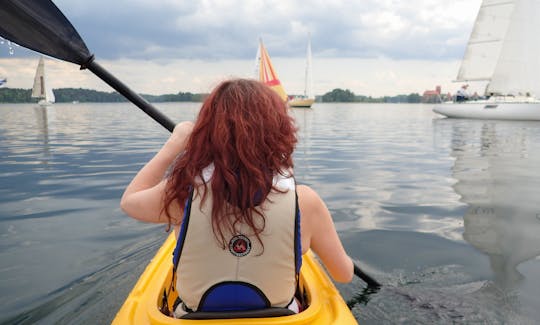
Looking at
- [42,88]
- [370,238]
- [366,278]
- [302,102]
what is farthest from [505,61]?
[42,88]

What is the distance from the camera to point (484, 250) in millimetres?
4777

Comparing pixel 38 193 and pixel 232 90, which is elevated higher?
pixel 232 90

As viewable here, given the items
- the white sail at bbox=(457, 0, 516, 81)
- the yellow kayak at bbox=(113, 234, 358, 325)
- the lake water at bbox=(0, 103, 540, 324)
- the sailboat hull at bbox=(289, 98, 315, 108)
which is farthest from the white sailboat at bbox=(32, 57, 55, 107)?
the yellow kayak at bbox=(113, 234, 358, 325)

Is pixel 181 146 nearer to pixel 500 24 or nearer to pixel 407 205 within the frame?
pixel 407 205

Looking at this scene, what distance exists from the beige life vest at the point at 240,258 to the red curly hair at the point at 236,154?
0.04 metres

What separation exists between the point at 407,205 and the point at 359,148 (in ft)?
23.9

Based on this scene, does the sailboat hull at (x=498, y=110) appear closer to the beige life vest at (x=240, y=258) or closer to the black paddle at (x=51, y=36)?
the black paddle at (x=51, y=36)

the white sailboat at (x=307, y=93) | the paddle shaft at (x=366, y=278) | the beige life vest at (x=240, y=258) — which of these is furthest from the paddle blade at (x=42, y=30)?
the white sailboat at (x=307, y=93)

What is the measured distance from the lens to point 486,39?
1188 inches

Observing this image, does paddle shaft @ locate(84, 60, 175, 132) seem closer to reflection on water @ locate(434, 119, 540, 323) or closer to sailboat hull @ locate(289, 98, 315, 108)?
reflection on water @ locate(434, 119, 540, 323)

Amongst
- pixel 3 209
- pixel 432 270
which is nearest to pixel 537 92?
pixel 432 270

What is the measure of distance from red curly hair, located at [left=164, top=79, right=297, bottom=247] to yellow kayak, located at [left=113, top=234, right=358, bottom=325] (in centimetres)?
48

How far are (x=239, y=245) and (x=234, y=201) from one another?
19cm

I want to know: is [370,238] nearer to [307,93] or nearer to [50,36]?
[50,36]
